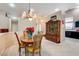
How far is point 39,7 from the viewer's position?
7.85ft

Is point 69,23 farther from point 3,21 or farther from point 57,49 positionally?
point 3,21

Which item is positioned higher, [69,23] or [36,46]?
[69,23]

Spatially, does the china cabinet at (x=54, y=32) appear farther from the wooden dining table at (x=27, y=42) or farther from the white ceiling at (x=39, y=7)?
the wooden dining table at (x=27, y=42)

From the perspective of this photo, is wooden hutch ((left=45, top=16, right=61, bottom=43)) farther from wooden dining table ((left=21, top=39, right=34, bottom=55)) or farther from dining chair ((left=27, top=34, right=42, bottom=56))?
wooden dining table ((left=21, top=39, right=34, bottom=55))

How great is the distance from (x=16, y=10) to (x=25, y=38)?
0.64 metres

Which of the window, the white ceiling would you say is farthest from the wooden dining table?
the window

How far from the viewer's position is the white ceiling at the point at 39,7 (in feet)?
7.67

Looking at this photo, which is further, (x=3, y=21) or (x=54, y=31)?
(x=54, y=31)

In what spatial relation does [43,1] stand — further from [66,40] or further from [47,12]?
[66,40]

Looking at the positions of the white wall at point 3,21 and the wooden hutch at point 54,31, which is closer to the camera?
the white wall at point 3,21

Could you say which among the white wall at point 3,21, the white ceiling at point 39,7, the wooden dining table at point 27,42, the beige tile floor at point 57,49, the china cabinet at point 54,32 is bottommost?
the beige tile floor at point 57,49

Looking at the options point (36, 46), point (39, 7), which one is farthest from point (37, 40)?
point (39, 7)

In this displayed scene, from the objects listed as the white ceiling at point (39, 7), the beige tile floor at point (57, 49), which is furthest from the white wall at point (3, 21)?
the beige tile floor at point (57, 49)

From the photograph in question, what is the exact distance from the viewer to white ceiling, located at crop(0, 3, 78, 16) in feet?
7.67
